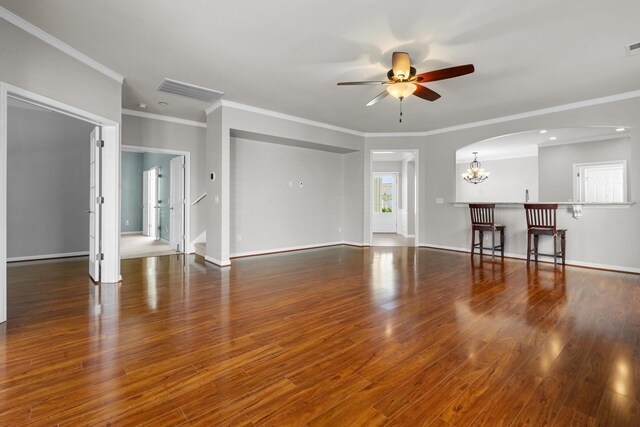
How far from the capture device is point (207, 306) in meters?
3.14

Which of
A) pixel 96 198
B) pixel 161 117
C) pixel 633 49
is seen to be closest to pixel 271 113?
pixel 161 117

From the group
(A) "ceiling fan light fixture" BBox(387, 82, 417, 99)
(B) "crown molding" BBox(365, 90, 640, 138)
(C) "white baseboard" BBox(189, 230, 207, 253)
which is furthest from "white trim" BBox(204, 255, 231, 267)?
(B) "crown molding" BBox(365, 90, 640, 138)

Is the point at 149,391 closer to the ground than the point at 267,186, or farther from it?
closer to the ground

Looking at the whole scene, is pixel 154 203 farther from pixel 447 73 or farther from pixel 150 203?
pixel 447 73

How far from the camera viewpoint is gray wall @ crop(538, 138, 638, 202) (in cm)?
726

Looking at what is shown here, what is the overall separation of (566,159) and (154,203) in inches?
429

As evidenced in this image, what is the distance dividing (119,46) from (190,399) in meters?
3.50

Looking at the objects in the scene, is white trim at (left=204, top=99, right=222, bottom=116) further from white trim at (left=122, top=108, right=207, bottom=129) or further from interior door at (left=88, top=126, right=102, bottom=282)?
interior door at (left=88, top=126, right=102, bottom=282)

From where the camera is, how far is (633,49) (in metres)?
3.31

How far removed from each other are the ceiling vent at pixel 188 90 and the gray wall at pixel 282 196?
119 cm

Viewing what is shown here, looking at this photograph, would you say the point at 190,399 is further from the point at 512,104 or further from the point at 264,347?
the point at 512,104

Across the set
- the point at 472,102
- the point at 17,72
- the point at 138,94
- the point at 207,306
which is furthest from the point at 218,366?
the point at 472,102

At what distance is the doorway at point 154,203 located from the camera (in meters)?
6.33

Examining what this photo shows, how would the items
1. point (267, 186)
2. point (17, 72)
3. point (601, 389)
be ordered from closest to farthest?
point (601, 389)
point (17, 72)
point (267, 186)
